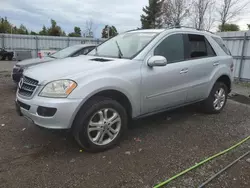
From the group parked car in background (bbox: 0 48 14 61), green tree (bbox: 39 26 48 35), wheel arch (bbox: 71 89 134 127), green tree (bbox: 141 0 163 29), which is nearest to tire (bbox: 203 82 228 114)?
wheel arch (bbox: 71 89 134 127)

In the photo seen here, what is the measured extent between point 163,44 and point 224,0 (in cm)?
2639

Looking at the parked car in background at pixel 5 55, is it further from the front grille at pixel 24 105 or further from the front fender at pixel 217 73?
the front fender at pixel 217 73

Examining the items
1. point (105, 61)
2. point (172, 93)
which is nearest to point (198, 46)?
point (172, 93)

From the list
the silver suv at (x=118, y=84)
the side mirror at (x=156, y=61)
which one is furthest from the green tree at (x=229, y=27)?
the side mirror at (x=156, y=61)

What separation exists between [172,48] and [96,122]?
186cm

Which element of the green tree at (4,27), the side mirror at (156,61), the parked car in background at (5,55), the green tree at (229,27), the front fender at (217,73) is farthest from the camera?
the green tree at (4,27)

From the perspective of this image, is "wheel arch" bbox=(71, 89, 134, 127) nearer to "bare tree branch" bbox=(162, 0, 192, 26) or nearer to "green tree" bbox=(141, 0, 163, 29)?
"bare tree branch" bbox=(162, 0, 192, 26)

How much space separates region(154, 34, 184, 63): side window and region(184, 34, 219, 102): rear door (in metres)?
0.16

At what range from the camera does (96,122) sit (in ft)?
9.93

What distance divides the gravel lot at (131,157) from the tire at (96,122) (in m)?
0.13

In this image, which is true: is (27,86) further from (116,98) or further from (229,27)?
(229,27)

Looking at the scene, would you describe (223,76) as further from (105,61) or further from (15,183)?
(15,183)

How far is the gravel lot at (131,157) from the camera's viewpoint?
8.27ft

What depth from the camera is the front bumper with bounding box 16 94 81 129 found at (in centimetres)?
264
